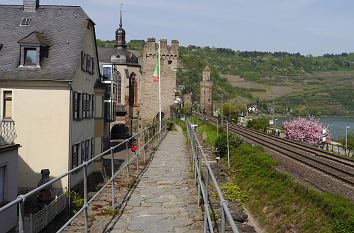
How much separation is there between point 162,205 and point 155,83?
1591 inches

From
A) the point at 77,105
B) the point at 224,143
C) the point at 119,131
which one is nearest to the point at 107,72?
the point at 77,105

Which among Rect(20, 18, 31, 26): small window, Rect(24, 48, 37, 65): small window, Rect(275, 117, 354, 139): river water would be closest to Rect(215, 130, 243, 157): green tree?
Rect(24, 48, 37, 65): small window

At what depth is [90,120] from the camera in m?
24.9

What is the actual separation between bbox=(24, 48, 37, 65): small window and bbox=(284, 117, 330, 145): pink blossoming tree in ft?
137

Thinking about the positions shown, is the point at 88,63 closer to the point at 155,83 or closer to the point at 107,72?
the point at 107,72

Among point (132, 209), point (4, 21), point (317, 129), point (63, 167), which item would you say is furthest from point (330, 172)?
point (317, 129)

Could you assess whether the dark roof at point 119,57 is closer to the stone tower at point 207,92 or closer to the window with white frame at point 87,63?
the window with white frame at point 87,63

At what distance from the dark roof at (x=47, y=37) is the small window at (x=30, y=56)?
469 mm

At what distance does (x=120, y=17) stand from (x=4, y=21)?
34867 millimetres

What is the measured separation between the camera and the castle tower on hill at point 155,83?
45250 millimetres

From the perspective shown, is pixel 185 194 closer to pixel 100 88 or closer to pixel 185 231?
pixel 185 231

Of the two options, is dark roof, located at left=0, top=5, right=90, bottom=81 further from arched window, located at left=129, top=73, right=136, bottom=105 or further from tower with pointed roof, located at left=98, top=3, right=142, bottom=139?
arched window, located at left=129, top=73, right=136, bottom=105

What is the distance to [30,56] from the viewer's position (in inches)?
814

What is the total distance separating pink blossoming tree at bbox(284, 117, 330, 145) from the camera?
5259cm
